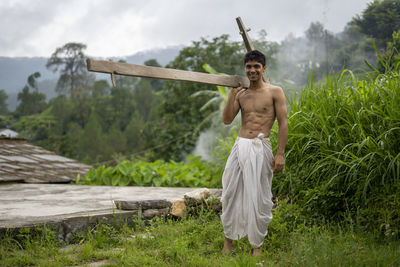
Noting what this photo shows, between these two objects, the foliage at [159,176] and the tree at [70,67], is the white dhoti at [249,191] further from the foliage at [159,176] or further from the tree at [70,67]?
the tree at [70,67]

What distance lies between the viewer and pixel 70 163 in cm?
737

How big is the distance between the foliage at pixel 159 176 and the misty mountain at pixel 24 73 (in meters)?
31.7

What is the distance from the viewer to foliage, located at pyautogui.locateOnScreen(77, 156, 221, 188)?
6.16 meters

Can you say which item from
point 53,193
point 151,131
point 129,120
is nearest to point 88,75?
point 129,120

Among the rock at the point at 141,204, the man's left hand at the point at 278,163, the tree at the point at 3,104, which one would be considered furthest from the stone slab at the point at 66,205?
the tree at the point at 3,104

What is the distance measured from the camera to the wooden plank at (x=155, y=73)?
264cm

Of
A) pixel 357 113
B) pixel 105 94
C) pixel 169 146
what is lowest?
pixel 169 146

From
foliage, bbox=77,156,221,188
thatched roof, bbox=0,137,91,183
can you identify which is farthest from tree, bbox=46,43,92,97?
foliage, bbox=77,156,221,188

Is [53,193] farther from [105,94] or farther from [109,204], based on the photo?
[105,94]

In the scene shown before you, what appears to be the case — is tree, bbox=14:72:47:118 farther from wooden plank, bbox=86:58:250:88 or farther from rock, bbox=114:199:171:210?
wooden plank, bbox=86:58:250:88

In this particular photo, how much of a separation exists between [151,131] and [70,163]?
40.1ft

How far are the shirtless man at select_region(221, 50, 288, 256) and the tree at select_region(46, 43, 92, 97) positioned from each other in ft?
113

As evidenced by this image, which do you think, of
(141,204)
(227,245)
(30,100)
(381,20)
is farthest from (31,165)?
(30,100)

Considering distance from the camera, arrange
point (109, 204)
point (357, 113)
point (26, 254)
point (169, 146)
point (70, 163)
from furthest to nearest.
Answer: point (169, 146) → point (70, 163) → point (109, 204) → point (357, 113) → point (26, 254)
